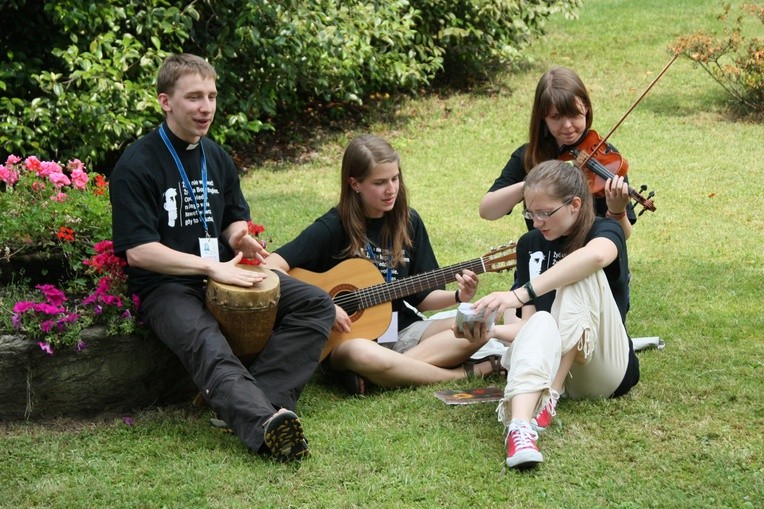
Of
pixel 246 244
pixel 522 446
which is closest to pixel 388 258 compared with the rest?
pixel 246 244

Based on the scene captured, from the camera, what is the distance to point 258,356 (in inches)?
166

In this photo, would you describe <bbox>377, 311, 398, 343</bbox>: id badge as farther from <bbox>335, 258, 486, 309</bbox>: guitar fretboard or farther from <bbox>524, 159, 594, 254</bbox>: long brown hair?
<bbox>524, 159, 594, 254</bbox>: long brown hair

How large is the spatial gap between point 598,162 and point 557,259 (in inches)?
24.0

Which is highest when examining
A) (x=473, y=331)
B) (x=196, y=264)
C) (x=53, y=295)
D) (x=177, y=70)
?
(x=177, y=70)

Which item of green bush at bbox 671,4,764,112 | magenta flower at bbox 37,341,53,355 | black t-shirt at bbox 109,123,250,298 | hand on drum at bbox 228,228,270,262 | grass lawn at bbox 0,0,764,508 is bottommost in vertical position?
grass lawn at bbox 0,0,764,508

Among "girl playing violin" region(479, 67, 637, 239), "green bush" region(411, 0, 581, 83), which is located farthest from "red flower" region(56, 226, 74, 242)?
"green bush" region(411, 0, 581, 83)

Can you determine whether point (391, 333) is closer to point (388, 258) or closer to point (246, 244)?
point (388, 258)

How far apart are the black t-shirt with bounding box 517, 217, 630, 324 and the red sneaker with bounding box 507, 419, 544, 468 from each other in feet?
2.16

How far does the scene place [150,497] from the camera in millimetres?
3496

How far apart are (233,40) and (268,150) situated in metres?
1.63

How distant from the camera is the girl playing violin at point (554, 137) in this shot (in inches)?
176

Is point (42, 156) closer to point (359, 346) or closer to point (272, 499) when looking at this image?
point (359, 346)

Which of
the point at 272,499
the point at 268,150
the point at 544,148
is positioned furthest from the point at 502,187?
the point at 268,150

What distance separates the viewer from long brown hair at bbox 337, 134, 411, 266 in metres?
4.63
